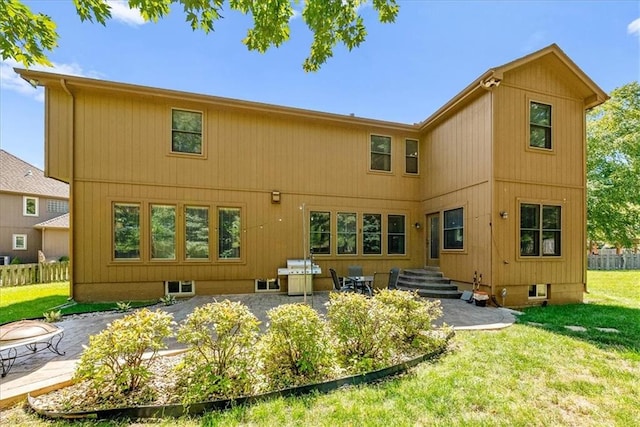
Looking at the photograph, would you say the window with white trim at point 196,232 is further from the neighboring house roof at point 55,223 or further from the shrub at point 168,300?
the neighboring house roof at point 55,223

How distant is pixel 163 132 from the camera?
8.20 metres

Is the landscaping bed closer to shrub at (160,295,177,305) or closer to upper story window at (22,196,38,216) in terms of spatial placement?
shrub at (160,295,177,305)

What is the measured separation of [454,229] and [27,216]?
21.2 m

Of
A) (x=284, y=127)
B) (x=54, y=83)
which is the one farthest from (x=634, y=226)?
(x=54, y=83)

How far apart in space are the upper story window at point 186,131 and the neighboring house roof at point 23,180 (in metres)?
13.6

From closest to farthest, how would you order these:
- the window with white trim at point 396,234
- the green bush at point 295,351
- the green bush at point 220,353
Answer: the green bush at point 220,353, the green bush at point 295,351, the window with white trim at point 396,234

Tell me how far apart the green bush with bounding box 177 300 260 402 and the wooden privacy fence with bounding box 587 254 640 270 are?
2105cm

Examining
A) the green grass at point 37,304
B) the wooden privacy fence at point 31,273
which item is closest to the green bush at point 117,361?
the green grass at point 37,304

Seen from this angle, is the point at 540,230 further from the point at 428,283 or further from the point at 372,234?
the point at 372,234

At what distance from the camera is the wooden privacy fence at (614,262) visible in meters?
16.8

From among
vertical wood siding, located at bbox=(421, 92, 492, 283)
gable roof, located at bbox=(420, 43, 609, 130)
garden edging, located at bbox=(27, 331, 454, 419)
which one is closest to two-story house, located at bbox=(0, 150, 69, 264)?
garden edging, located at bbox=(27, 331, 454, 419)

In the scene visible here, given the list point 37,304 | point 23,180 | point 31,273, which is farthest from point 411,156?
point 23,180

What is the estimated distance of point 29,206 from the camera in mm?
16484

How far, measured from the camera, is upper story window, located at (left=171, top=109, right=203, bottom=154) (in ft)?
27.3
